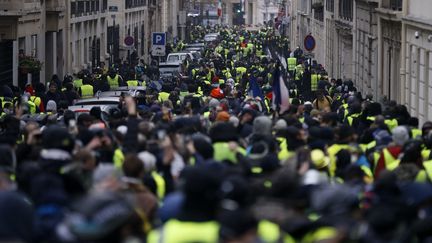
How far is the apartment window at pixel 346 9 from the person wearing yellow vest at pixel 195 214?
45015 mm

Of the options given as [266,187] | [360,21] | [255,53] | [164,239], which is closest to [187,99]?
[266,187]

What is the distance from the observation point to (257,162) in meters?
15.1

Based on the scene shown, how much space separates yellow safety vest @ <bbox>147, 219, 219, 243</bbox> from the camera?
10297 millimetres

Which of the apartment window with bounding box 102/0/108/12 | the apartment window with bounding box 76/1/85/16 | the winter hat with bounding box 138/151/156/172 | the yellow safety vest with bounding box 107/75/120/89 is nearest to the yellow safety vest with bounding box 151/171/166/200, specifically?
the winter hat with bounding box 138/151/156/172

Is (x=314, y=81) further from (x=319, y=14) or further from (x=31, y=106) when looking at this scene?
(x=319, y=14)

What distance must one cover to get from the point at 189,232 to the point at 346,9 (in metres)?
47.9

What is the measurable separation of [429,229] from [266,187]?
182 cm

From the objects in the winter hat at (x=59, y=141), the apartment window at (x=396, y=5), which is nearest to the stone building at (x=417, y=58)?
→ the apartment window at (x=396, y=5)

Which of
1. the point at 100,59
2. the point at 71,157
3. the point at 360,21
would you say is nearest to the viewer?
the point at 71,157

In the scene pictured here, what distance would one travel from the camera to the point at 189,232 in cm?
1036

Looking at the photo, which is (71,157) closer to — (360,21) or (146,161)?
(146,161)

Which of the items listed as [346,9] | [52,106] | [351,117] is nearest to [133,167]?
[351,117]

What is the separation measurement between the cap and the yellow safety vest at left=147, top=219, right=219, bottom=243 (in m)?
4.99

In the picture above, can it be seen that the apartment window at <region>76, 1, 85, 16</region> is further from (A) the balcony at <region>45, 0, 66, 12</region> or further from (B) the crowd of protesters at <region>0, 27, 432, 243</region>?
(B) the crowd of protesters at <region>0, 27, 432, 243</region>
